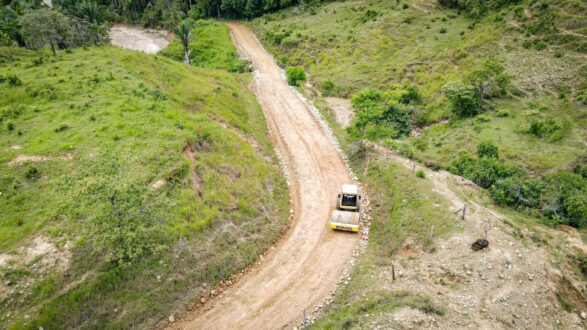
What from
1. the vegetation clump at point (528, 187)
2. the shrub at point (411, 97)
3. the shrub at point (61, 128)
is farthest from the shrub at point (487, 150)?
the shrub at point (61, 128)

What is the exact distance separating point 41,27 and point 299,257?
52.3 meters

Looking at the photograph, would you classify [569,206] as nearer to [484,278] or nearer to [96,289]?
[484,278]

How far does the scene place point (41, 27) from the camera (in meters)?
50.6

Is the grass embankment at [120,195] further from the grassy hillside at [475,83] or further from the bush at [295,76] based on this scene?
the bush at [295,76]

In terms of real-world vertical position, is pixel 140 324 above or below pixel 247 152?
below

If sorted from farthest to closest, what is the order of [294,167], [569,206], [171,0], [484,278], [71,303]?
[171,0] → [294,167] → [569,206] → [484,278] → [71,303]

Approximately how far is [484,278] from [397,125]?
25.1m

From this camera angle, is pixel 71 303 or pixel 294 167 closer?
pixel 71 303

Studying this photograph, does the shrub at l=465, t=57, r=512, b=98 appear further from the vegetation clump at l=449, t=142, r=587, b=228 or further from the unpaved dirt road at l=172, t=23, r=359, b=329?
the unpaved dirt road at l=172, t=23, r=359, b=329

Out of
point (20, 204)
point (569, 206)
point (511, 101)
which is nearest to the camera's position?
point (20, 204)

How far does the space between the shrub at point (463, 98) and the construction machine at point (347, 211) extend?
19295 millimetres

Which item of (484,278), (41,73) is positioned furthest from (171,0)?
(484,278)

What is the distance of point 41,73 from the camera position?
38.7 metres

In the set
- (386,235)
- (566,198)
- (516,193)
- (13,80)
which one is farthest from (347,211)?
(13,80)
